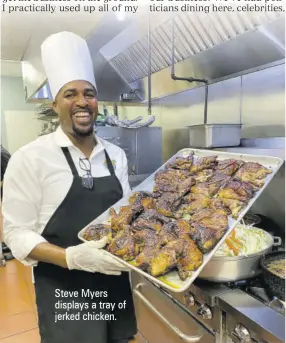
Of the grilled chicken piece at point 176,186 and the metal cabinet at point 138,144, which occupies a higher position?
the metal cabinet at point 138,144

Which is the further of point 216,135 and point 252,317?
point 216,135

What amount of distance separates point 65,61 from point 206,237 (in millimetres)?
1004

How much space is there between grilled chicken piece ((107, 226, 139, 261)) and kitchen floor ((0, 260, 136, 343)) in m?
1.44

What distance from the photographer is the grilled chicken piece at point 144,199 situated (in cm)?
113

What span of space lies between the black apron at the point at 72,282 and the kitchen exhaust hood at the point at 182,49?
1.04m

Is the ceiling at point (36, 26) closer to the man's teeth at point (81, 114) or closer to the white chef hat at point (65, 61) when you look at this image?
the white chef hat at point (65, 61)

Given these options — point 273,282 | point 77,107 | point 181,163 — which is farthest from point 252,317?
point 77,107

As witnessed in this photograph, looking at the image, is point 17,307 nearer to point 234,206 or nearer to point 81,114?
point 81,114

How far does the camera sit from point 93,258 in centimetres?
93

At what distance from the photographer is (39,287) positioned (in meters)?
1.18

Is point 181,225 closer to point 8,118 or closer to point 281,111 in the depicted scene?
point 281,111

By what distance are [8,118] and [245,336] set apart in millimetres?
6167

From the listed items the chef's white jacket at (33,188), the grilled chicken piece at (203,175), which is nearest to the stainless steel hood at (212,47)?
the grilled chicken piece at (203,175)

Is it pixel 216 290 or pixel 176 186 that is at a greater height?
pixel 176 186
